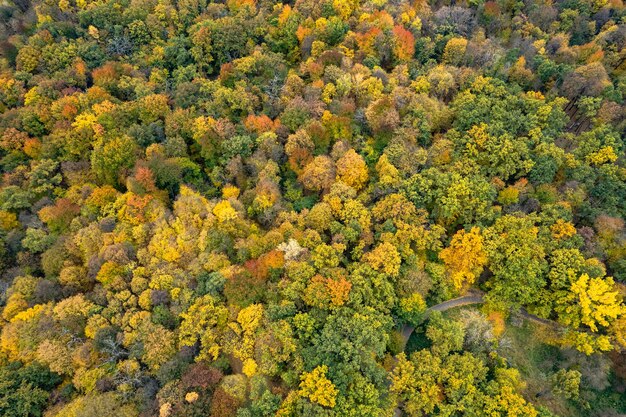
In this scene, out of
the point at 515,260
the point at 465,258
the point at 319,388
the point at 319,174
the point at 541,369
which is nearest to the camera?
the point at 319,388

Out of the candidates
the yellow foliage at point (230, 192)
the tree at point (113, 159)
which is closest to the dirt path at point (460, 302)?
the yellow foliage at point (230, 192)

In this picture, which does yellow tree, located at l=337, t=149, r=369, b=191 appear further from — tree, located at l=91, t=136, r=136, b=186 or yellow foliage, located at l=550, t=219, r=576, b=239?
tree, located at l=91, t=136, r=136, b=186

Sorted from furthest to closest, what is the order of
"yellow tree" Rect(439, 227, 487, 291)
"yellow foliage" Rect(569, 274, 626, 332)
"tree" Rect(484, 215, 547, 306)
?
"yellow tree" Rect(439, 227, 487, 291) < "tree" Rect(484, 215, 547, 306) < "yellow foliage" Rect(569, 274, 626, 332)

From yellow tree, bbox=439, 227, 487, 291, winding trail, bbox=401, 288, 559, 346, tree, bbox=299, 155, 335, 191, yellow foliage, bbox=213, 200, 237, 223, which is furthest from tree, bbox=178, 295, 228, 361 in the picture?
yellow tree, bbox=439, 227, 487, 291

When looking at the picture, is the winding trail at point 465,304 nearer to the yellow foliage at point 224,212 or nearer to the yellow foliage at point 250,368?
the yellow foliage at point 250,368

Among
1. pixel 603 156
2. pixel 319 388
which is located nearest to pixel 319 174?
pixel 319 388

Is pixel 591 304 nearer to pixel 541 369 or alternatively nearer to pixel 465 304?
pixel 541 369

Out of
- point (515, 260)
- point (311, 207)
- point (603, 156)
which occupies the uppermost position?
point (603, 156)
